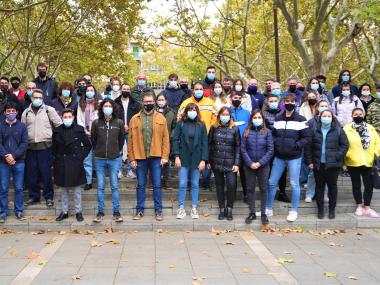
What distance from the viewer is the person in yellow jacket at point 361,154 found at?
8.77 m

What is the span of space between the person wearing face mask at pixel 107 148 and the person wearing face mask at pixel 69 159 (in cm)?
26

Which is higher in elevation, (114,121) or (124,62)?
(124,62)

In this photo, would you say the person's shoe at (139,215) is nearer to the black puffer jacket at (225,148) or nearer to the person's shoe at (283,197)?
the black puffer jacket at (225,148)

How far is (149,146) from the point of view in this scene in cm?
829

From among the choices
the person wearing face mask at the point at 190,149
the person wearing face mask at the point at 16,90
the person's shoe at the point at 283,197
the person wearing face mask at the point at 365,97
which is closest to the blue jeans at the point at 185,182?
the person wearing face mask at the point at 190,149

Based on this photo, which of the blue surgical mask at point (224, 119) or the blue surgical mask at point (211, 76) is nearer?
the blue surgical mask at point (224, 119)

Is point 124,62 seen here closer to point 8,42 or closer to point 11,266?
point 8,42

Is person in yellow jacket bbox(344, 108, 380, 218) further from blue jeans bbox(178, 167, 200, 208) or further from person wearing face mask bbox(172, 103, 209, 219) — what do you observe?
blue jeans bbox(178, 167, 200, 208)

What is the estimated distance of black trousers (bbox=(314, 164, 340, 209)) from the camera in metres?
8.61

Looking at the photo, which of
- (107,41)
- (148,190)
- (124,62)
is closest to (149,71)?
(124,62)

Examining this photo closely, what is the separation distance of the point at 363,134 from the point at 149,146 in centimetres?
412

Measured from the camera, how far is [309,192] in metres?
9.32

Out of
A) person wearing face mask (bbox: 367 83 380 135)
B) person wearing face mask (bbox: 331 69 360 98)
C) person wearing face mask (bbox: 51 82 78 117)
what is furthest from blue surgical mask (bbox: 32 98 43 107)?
person wearing face mask (bbox: 367 83 380 135)

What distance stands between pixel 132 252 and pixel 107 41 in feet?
52.7
